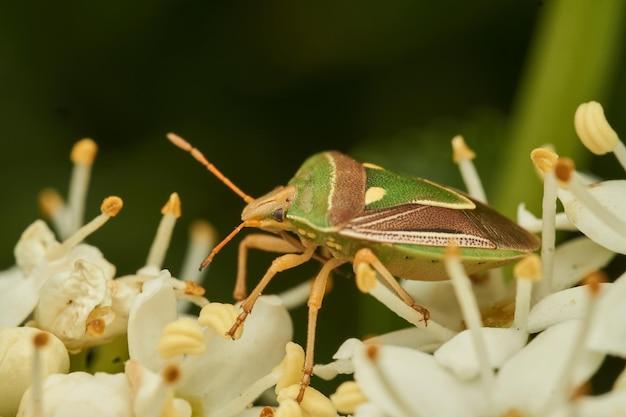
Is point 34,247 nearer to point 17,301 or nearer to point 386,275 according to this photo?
point 17,301

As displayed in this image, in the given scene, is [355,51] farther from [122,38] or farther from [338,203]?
[338,203]

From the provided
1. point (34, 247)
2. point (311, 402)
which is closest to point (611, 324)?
point (311, 402)

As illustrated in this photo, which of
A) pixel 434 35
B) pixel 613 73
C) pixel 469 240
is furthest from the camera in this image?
pixel 434 35

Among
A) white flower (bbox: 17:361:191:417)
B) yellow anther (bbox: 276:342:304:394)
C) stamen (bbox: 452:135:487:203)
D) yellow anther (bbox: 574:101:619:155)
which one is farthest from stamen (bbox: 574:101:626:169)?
white flower (bbox: 17:361:191:417)

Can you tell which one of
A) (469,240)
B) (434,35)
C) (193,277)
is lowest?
(193,277)

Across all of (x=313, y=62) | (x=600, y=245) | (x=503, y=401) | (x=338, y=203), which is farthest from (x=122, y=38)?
(x=503, y=401)

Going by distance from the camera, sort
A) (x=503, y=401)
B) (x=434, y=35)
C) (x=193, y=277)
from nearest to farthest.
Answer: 1. (x=503, y=401)
2. (x=193, y=277)
3. (x=434, y=35)
